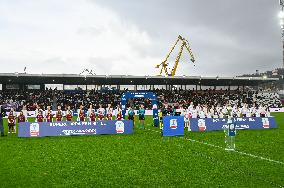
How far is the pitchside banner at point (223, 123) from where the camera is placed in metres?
26.3

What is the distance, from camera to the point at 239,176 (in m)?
10.4

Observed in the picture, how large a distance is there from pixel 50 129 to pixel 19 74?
1315 inches

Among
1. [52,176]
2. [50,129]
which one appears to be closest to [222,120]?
[50,129]

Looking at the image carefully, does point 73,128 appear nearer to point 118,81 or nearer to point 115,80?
point 115,80

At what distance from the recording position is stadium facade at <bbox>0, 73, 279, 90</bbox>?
57.5m

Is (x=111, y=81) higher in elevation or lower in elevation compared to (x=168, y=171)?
higher

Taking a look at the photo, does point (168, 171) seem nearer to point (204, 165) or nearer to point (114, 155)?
point (204, 165)

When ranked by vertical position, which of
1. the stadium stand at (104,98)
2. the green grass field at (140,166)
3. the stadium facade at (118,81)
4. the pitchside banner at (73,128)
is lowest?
the green grass field at (140,166)

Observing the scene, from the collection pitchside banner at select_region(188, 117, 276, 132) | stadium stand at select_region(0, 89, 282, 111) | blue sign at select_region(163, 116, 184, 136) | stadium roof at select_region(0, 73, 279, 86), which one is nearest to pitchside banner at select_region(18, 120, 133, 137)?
blue sign at select_region(163, 116, 184, 136)

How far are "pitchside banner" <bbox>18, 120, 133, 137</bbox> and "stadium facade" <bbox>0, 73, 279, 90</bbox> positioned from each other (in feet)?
108

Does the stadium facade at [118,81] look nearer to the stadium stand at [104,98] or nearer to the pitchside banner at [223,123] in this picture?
the stadium stand at [104,98]

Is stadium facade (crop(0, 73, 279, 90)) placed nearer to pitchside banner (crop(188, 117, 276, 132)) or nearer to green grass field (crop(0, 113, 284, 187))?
pitchside banner (crop(188, 117, 276, 132))

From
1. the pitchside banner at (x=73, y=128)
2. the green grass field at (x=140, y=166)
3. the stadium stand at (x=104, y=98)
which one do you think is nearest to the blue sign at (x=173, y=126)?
the pitchside banner at (x=73, y=128)

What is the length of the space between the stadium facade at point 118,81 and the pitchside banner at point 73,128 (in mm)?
33001
